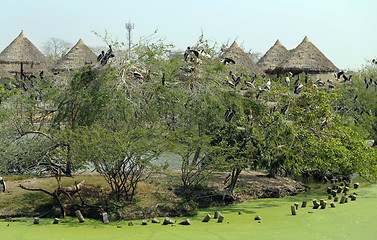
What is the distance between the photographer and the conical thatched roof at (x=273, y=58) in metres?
33.9

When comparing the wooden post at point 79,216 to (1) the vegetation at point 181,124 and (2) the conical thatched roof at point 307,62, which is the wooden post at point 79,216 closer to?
(1) the vegetation at point 181,124

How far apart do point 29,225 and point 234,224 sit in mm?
4394

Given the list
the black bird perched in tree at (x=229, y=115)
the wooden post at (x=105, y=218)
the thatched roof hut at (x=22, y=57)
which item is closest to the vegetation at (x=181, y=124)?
the black bird perched in tree at (x=229, y=115)

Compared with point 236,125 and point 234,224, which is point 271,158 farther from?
point 234,224

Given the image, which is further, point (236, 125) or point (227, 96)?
point (227, 96)

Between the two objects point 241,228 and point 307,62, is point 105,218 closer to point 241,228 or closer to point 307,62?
point 241,228

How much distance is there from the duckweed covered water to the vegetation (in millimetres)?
1443

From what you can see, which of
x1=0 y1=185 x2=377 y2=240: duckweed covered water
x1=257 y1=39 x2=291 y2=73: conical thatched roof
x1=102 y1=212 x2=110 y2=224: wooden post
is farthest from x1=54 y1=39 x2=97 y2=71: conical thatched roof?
x1=0 y1=185 x2=377 y2=240: duckweed covered water

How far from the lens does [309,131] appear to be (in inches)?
550

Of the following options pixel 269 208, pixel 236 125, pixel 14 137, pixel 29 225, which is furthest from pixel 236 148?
pixel 14 137

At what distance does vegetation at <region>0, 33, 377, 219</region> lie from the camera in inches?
486

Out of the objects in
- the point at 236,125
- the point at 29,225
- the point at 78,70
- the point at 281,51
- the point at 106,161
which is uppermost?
the point at 281,51

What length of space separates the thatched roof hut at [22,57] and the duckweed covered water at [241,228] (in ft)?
87.9

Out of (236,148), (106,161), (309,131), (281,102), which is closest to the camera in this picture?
(106,161)
